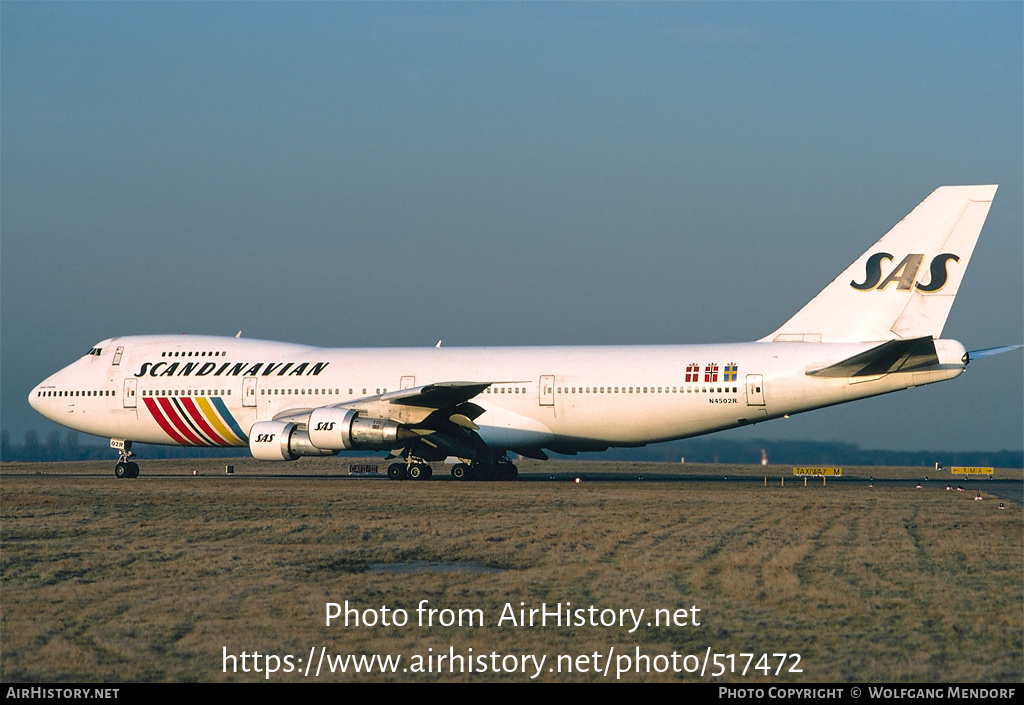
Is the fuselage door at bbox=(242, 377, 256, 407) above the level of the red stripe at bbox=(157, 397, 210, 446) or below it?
above

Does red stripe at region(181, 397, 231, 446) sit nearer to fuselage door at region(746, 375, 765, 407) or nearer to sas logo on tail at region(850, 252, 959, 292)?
fuselage door at region(746, 375, 765, 407)

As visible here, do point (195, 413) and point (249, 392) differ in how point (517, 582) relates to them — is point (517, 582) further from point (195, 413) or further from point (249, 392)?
point (195, 413)

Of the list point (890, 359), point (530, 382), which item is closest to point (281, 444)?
point (530, 382)

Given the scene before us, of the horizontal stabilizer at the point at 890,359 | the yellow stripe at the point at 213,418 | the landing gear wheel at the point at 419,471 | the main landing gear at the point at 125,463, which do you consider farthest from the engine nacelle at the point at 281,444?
the horizontal stabilizer at the point at 890,359

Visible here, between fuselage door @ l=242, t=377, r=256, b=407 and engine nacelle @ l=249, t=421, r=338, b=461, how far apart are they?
107 inches

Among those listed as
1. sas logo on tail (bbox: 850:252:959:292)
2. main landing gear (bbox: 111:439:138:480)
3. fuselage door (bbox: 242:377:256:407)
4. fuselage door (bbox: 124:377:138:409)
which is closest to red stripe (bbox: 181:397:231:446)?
fuselage door (bbox: 242:377:256:407)

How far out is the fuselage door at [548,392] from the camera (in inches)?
1198

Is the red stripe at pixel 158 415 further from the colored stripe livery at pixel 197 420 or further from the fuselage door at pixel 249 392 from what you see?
the fuselage door at pixel 249 392

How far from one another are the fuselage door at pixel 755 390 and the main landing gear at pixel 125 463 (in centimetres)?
1845

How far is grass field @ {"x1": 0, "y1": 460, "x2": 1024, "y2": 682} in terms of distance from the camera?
28.8ft

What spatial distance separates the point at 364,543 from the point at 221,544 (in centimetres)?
201

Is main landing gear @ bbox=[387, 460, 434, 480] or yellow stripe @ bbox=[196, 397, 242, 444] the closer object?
main landing gear @ bbox=[387, 460, 434, 480]

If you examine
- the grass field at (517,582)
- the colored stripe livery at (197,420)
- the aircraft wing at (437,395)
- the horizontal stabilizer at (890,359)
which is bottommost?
the grass field at (517,582)
